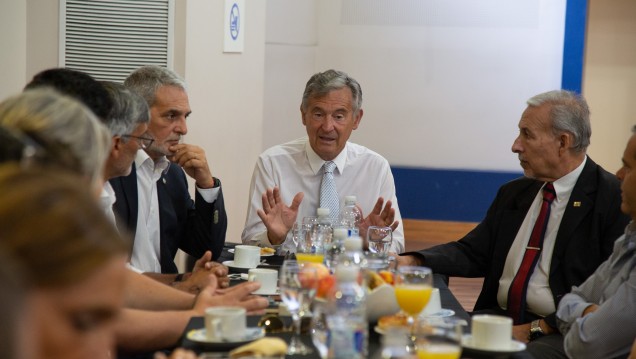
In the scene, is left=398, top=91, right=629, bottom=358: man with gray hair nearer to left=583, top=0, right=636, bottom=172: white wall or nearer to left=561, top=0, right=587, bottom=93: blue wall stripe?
left=561, top=0, right=587, bottom=93: blue wall stripe

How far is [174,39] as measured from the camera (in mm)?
5934

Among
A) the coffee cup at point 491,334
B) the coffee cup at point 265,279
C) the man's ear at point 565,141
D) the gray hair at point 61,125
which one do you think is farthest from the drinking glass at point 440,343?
the man's ear at point 565,141

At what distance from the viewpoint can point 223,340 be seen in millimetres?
2139

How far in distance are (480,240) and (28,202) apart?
3234 millimetres

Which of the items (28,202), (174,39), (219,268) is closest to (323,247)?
(219,268)

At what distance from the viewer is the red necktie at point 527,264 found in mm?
3625

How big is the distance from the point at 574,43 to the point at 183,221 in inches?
211

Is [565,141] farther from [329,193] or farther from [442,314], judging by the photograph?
[442,314]

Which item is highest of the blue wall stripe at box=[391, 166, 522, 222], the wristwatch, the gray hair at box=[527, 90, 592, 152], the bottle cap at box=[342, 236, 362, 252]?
the gray hair at box=[527, 90, 592, 152]

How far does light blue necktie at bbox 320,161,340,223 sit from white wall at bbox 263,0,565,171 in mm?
4141

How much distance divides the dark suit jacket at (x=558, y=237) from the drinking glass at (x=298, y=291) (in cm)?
143

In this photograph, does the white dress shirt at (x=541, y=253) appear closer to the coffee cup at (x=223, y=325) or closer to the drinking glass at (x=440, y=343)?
the coffee cup at (x=223, y=325)

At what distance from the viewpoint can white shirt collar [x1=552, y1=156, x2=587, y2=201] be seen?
377 cm

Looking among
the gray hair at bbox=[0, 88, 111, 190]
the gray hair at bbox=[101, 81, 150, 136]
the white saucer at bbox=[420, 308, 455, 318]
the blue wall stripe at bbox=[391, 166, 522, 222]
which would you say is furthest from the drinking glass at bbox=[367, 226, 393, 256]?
the blue wall stripe at bbox=[391, 166, 522, 222]
